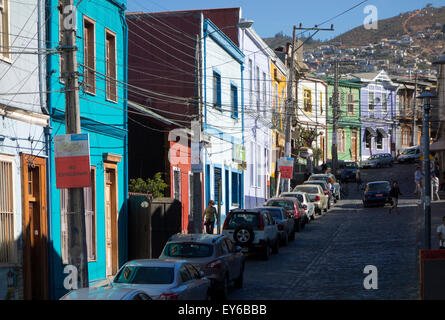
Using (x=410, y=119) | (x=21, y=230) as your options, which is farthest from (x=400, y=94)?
(x=21, y=230)

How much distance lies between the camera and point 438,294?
52.4 ft

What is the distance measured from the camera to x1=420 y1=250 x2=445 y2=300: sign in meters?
16.0

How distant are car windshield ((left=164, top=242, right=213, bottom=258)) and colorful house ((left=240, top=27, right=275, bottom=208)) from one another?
23.7 metres

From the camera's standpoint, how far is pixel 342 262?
23.8 meters

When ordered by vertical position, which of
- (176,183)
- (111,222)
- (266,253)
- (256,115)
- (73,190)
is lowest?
(266,253)

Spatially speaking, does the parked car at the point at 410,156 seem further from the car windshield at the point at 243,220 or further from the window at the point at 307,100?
the car windshield at the point at 243,220

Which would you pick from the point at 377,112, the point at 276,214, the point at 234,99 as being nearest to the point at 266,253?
the point at 276,214

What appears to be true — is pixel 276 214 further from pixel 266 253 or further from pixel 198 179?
pixel 198 179

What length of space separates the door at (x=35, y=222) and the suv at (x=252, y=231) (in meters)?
7.55

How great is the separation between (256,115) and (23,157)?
93.0 feet

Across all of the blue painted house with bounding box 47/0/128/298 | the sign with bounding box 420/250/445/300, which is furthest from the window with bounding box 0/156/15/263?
the sign with bounding box 420/250/445/300

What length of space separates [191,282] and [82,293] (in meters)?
3.08
